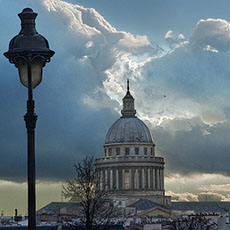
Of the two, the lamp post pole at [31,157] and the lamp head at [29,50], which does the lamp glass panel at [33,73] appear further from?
the lamp post pole at [31,157]

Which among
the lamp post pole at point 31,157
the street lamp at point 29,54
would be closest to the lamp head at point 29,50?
the street lamp at point 29,54

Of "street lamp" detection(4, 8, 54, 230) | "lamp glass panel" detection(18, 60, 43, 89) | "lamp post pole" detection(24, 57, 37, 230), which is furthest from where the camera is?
"lamp glass panel" detection(18, 60, 43, 89)

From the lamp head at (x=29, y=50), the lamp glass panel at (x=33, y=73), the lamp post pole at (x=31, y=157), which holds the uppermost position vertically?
the lamp head at (x=29, y=50)

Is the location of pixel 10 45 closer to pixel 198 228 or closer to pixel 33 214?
pixel 33 214

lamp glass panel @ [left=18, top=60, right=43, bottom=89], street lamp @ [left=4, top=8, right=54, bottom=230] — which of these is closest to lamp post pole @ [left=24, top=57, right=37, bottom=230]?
street lamp @ [left=4, top=8, right=54, bottom=230]

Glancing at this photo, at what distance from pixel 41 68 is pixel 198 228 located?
349 ft

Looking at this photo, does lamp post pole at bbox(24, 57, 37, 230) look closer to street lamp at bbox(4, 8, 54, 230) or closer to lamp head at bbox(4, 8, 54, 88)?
street lamp at bbox(4, 8, 54, 230)

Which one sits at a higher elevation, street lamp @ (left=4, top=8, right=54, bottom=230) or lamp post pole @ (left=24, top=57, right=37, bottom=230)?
street lamp @ (left=4, top=8, right=54, bottom=230)

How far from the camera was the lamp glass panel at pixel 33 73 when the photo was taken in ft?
61.6

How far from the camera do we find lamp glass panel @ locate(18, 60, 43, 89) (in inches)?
739

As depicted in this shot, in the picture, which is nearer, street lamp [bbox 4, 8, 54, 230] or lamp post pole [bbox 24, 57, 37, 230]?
lamp post pole [bbox 24, 57, 37, 230]

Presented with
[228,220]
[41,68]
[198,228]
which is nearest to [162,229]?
[198,228]

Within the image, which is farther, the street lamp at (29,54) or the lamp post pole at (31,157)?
the street lamp at (29,54)

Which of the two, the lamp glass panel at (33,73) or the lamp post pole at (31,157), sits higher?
the lamp glass panel at (33,73)
